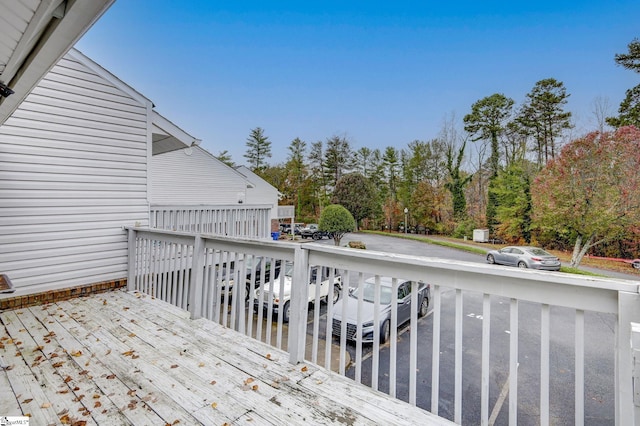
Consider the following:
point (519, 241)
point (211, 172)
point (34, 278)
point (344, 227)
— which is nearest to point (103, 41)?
point (34, 278)

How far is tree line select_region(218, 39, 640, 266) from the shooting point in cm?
→ 1193

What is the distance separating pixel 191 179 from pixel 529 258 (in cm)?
1441

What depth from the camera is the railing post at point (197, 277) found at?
314cm

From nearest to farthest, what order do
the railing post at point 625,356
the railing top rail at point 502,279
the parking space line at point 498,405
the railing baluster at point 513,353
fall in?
the railing post at point 625,356 → the railing top rail at point 502,279 → the railing baluster at point 513,353 → the parking space line at point 498,405

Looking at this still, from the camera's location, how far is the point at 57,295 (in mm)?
3801

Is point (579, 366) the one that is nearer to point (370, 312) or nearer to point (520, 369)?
point (370, 312)

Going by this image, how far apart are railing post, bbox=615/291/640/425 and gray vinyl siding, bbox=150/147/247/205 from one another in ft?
38.4

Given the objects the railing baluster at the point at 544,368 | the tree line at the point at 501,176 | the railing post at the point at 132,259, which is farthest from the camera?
the tree line at the point at 501,176

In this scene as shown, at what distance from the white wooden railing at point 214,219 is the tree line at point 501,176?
1354 cm

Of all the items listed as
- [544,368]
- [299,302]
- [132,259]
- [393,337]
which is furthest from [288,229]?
[544,368]

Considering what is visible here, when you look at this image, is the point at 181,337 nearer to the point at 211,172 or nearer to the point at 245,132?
the point at 211,172

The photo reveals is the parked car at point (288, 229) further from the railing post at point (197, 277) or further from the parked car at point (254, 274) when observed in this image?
the railing post at point (197, 277)

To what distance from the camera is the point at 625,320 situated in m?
1.10

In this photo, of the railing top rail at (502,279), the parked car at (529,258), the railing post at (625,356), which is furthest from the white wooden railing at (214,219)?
the parked car at (529,258)
